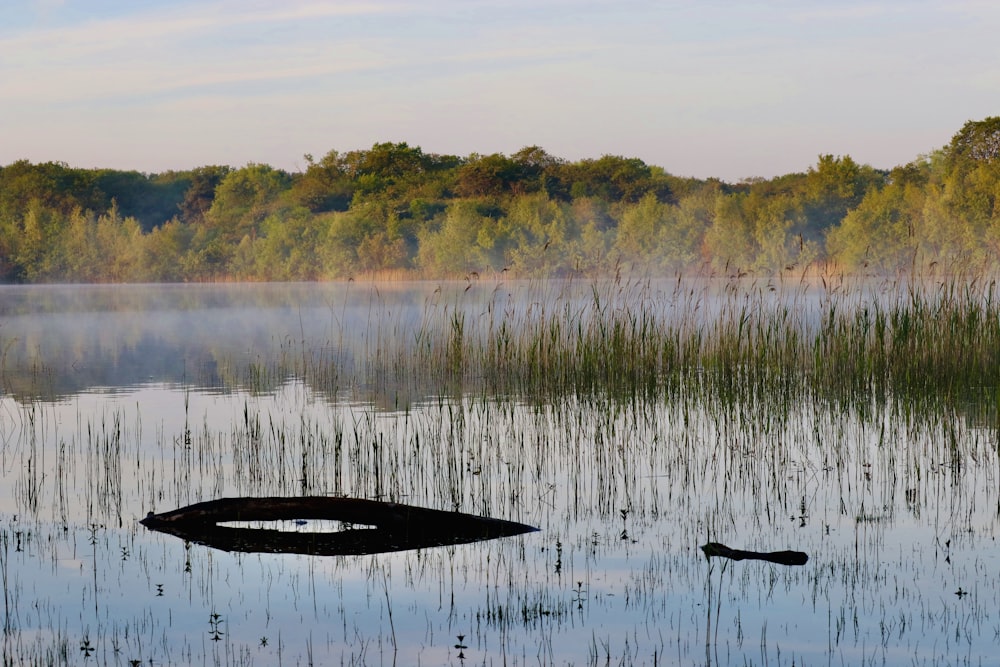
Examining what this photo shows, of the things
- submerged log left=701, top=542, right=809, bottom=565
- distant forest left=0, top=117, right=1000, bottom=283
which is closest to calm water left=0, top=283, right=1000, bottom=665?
submerged log left=701, top=542, right=809, bottom=565

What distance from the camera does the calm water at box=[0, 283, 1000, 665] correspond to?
12.2ft

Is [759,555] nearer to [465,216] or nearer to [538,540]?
[538,540]

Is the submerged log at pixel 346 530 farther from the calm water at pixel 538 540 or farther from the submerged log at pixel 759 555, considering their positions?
the submerged log at pixel 759 555

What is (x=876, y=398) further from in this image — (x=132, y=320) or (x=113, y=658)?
(x=132, y=320)

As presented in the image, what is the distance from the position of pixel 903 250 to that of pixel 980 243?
5158 millimetres

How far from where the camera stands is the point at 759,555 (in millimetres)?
4496

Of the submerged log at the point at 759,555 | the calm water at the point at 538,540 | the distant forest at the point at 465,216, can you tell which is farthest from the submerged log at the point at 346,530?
→ the distant forest at the point at 465,216

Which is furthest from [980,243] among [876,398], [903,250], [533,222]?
[876,398]

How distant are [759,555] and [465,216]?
174 feet

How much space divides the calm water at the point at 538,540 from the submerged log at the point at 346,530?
100 mm

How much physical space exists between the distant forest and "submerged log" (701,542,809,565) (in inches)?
1540

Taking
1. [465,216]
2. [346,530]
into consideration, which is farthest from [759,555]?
[465,216]

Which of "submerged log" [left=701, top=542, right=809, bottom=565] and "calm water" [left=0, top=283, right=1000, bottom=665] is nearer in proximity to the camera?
"calm water" [left=0, top=283, right=1000, bottom=665]

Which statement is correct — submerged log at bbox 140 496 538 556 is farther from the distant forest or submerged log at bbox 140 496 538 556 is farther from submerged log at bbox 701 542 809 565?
the distant forest
